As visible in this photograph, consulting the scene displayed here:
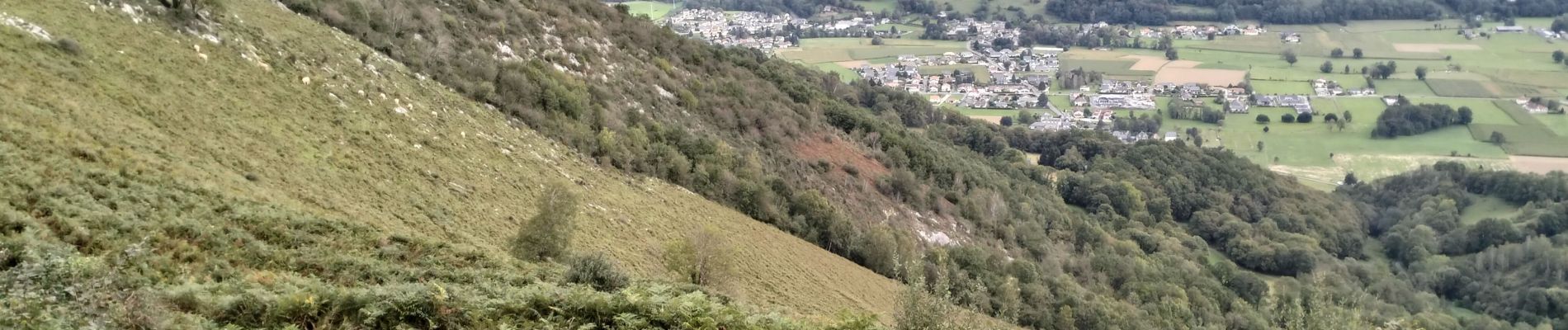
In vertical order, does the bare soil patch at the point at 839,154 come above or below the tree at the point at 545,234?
below

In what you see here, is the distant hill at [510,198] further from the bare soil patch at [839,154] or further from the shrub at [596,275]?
the shrub at [596,275]

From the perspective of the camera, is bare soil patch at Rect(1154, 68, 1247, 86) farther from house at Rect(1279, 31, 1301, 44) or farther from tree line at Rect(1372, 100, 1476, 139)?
house at Rect(1279, 31, 1301, 44)

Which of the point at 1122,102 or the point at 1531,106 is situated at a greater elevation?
the point at 1531,106

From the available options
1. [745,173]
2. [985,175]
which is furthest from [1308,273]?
[745,173]

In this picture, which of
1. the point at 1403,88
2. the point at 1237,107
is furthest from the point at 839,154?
the point at 1403,88

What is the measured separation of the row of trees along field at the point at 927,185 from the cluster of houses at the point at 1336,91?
43767 millimetres

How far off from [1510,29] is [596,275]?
188 m

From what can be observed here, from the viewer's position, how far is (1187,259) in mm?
57625

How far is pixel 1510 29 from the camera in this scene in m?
153

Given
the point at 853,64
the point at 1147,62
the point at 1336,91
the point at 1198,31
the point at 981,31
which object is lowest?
the point at 981,31

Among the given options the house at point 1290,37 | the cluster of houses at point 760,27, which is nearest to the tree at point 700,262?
the cluster of houses at point 760,27

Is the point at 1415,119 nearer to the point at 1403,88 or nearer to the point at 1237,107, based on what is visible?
the point at 1237,107

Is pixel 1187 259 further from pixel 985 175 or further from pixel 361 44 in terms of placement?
pixel 361 44

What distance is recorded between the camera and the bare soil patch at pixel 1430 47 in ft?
457
